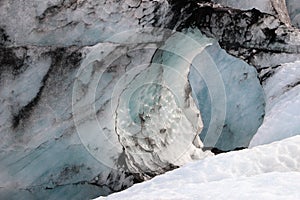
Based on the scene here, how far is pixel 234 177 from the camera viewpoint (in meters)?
1.94

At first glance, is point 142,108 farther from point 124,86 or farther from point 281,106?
point 281,106

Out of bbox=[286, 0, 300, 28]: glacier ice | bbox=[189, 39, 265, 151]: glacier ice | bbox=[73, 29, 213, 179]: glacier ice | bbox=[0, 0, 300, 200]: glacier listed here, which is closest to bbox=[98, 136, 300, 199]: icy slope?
bbox=[0, 0, 300, 200]: glacier

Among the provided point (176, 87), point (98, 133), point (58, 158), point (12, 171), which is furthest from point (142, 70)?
point (12, 171)

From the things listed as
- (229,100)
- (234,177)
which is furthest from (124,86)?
(234,177)

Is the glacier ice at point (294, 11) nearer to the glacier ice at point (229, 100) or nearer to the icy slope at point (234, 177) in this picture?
the glacier ice at point (229, 100)

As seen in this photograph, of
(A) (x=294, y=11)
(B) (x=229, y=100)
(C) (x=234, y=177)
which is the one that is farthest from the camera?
(A) (x=294, y=11)

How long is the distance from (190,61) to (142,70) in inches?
16.0

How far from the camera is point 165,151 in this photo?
3.86m

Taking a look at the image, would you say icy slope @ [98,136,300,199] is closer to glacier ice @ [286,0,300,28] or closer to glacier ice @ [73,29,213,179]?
glacier ice @ [73,29,213,179]

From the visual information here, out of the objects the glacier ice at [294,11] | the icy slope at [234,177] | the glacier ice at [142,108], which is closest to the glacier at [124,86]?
the glacier ice at [142,108]

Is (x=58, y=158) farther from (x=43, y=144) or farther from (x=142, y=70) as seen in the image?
(x=142, y=70)

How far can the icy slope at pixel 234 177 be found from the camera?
5.56ft

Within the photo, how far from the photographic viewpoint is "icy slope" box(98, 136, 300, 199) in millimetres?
1694

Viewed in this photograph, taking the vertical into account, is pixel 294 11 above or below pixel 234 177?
below
